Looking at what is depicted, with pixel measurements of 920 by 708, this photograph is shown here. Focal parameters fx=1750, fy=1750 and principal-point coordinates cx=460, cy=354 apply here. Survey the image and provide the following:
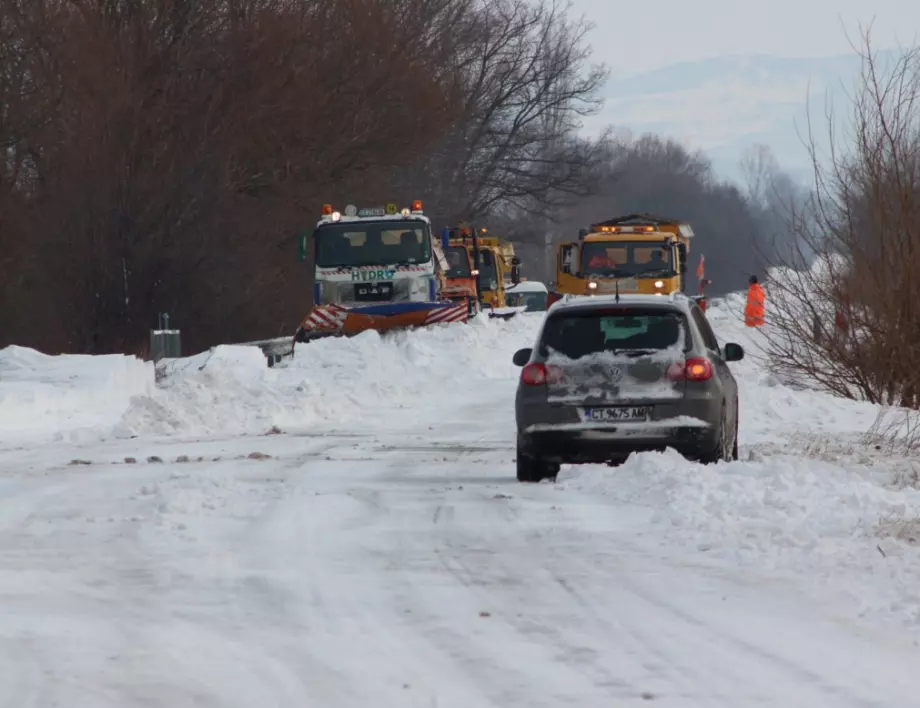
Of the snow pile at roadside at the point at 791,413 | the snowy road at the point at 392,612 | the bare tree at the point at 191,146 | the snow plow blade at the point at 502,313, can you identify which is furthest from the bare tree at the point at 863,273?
the snow plow blade at the point at 502,313

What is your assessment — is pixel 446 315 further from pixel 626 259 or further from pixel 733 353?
pixel 733 353

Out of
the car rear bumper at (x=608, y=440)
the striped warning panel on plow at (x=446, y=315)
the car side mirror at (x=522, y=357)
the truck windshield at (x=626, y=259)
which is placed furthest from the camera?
the truck windshield at (x=626, y=259)

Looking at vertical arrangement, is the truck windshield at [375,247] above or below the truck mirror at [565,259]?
above

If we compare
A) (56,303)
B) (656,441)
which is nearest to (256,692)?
(656,441)

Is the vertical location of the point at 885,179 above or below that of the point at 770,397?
above

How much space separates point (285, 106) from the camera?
4309cm

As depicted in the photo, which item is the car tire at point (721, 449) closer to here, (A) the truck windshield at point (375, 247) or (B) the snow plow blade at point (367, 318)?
(B) the snow plow blade at point (367, 318)

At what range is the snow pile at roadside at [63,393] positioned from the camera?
19.9 m

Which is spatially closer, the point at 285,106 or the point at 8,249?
the point at 8,249

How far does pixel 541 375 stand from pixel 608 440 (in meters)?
0.75

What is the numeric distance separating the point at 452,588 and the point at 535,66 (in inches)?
2493

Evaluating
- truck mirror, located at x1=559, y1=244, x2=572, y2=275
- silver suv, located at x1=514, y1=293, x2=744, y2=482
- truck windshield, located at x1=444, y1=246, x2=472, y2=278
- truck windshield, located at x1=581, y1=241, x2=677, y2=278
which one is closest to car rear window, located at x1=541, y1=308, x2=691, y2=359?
silver suv, located at x1=514, y1=293, x2=744, y2=482

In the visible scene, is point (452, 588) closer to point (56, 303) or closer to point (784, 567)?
point (784, 567)

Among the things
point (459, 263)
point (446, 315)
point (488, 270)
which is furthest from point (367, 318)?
point (488, 270)
